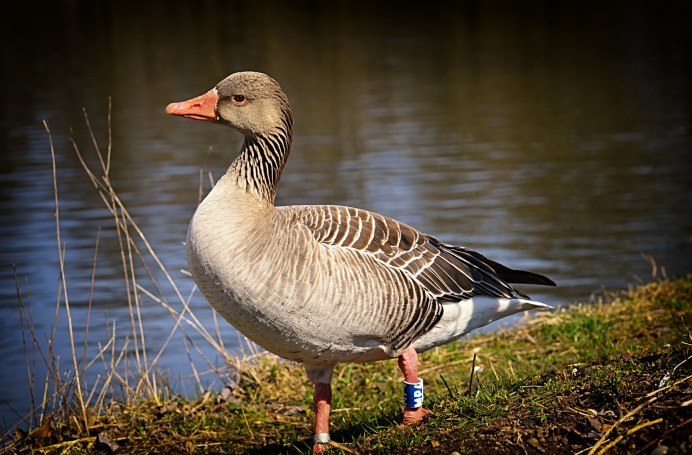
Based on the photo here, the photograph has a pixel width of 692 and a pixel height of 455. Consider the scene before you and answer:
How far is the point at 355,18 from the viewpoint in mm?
55844

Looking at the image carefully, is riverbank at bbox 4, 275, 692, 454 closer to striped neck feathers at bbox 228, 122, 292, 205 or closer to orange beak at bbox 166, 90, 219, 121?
striped neck feathers at bbox 228, 122, 292, 205

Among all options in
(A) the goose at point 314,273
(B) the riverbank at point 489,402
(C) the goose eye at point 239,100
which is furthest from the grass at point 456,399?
(C) the goose eye at point 239,100

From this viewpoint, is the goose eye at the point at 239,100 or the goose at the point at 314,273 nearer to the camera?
the goose at the point at 314,273

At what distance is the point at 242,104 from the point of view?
580 centimetres

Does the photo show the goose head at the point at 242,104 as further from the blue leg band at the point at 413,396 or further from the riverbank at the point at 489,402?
the riverbank at the point at 489,402

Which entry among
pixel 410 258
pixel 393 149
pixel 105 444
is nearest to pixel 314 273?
pixel 410 258

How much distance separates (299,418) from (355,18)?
5072 cm

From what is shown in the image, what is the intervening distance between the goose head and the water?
4.73ft

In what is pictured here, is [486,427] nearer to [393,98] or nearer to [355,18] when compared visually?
[393,98]

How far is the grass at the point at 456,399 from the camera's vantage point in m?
4.67

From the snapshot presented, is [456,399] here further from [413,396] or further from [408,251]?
[408,251]

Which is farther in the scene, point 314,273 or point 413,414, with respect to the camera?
point 413,414

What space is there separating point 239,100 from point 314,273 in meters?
1.20

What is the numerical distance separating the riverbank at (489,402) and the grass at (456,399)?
0.03 ft
